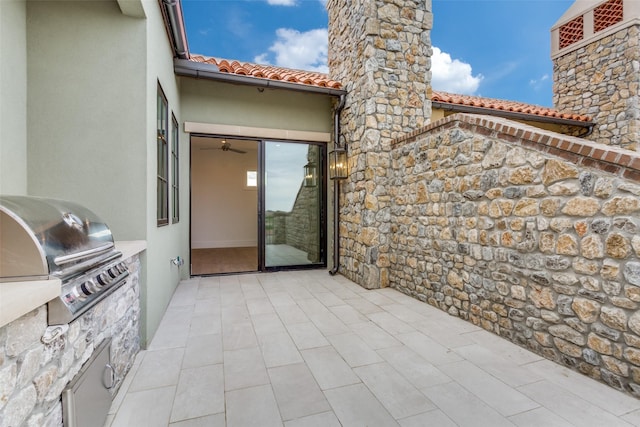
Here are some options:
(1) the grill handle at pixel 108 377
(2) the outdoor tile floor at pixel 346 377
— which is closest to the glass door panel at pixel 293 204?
(2) the outdoor tile floor at pixel 346 377

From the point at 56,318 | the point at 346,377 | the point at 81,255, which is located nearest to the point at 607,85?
the point at 346,377

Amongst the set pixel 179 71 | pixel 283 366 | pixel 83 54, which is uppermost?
pixel 179 71

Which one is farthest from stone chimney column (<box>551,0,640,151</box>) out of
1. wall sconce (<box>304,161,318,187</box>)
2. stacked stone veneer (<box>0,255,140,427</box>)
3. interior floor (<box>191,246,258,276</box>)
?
stacked stone veneer (<box>0,255,140,427</box>)

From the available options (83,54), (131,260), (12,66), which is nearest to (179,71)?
(83,54)

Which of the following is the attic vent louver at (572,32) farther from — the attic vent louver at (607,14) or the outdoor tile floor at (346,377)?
the outdoor tile floor at (346,377)

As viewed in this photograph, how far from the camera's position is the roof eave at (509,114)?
5339 millimetres

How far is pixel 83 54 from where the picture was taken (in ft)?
7.97

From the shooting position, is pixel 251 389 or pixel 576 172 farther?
pixel 576 172

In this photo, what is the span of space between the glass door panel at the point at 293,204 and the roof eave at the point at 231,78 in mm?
1017

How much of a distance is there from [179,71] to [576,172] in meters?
4.63

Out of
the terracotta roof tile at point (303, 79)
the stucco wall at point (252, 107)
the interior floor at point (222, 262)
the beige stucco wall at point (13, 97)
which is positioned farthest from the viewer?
the interior floor at point (222, 262)

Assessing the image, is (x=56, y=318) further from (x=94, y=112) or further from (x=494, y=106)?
(x=494, y=106)

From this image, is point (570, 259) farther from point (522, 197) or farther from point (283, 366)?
point (283, 366)

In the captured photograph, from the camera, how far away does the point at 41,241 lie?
120 centimetres
